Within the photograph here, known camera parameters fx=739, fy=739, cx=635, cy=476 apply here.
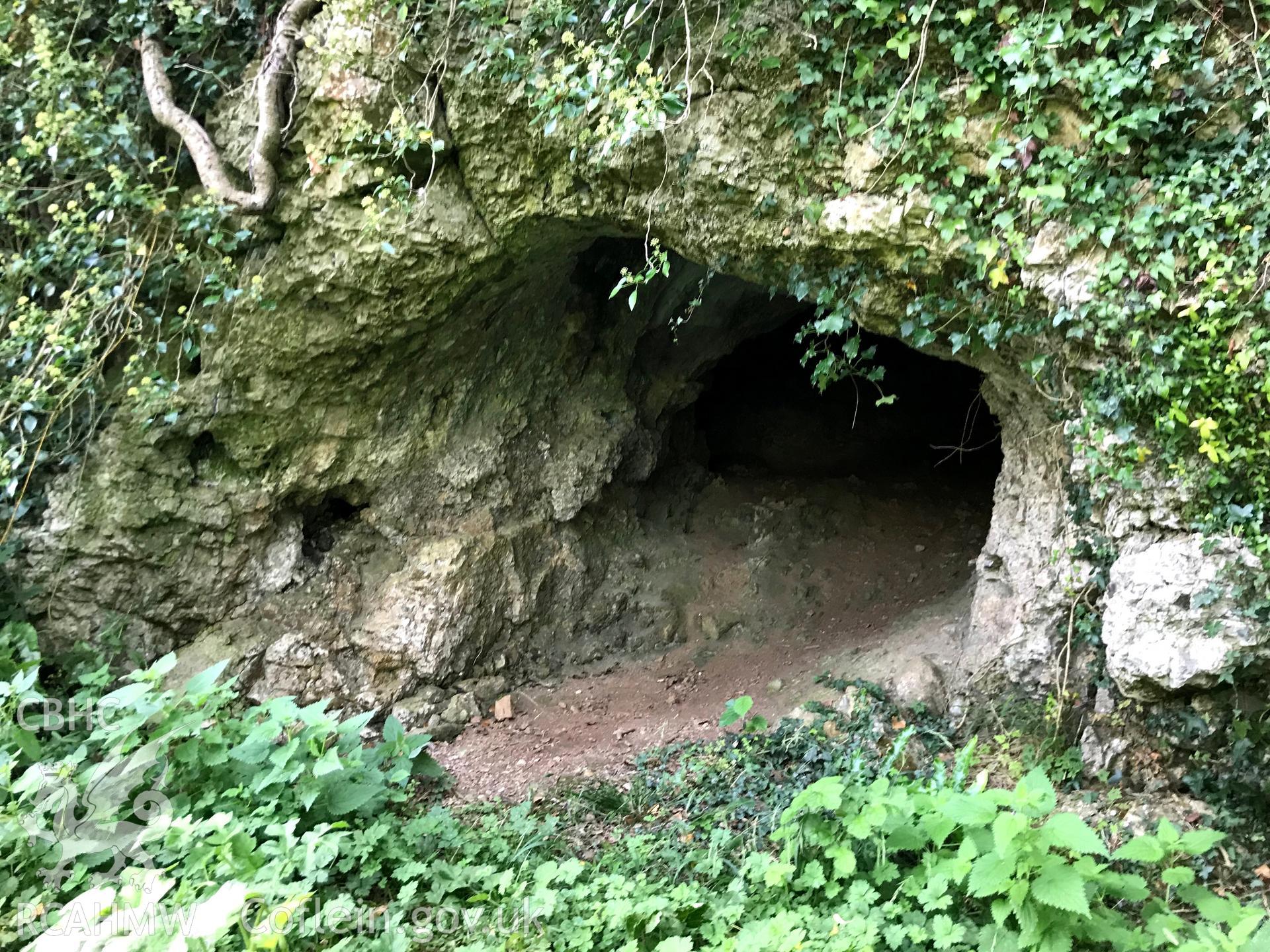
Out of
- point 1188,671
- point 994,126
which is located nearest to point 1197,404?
point 1188,671

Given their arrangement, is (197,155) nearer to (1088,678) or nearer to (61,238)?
(61,238)

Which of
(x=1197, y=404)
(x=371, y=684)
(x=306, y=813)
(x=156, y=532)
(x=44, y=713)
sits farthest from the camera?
(x=371, y=684)

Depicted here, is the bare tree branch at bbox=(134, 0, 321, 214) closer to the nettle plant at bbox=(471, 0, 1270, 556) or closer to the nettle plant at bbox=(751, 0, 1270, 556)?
the nettle plant at bbox=(471, 0, 1270, 556)

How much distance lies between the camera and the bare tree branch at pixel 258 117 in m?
3.42

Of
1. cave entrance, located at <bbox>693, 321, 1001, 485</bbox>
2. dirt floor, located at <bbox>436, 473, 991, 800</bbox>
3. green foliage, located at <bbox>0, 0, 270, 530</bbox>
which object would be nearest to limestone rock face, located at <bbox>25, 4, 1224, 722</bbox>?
green foliage, located at <bbox>0, 0, 270, 530</bbox>

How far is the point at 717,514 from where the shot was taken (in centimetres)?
605

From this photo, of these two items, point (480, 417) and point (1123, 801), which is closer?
point (1123, 801)

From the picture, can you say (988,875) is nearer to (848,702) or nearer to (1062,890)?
(1062,890)

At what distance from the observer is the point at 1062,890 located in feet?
6.75

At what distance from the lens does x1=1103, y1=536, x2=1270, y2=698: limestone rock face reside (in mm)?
2545

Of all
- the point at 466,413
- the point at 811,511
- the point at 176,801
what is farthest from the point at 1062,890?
the point at 811,511

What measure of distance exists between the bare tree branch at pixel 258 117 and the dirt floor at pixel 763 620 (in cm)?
310

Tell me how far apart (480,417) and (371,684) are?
1739mm

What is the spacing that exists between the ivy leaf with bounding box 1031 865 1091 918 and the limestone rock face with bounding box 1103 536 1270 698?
3.15ft
